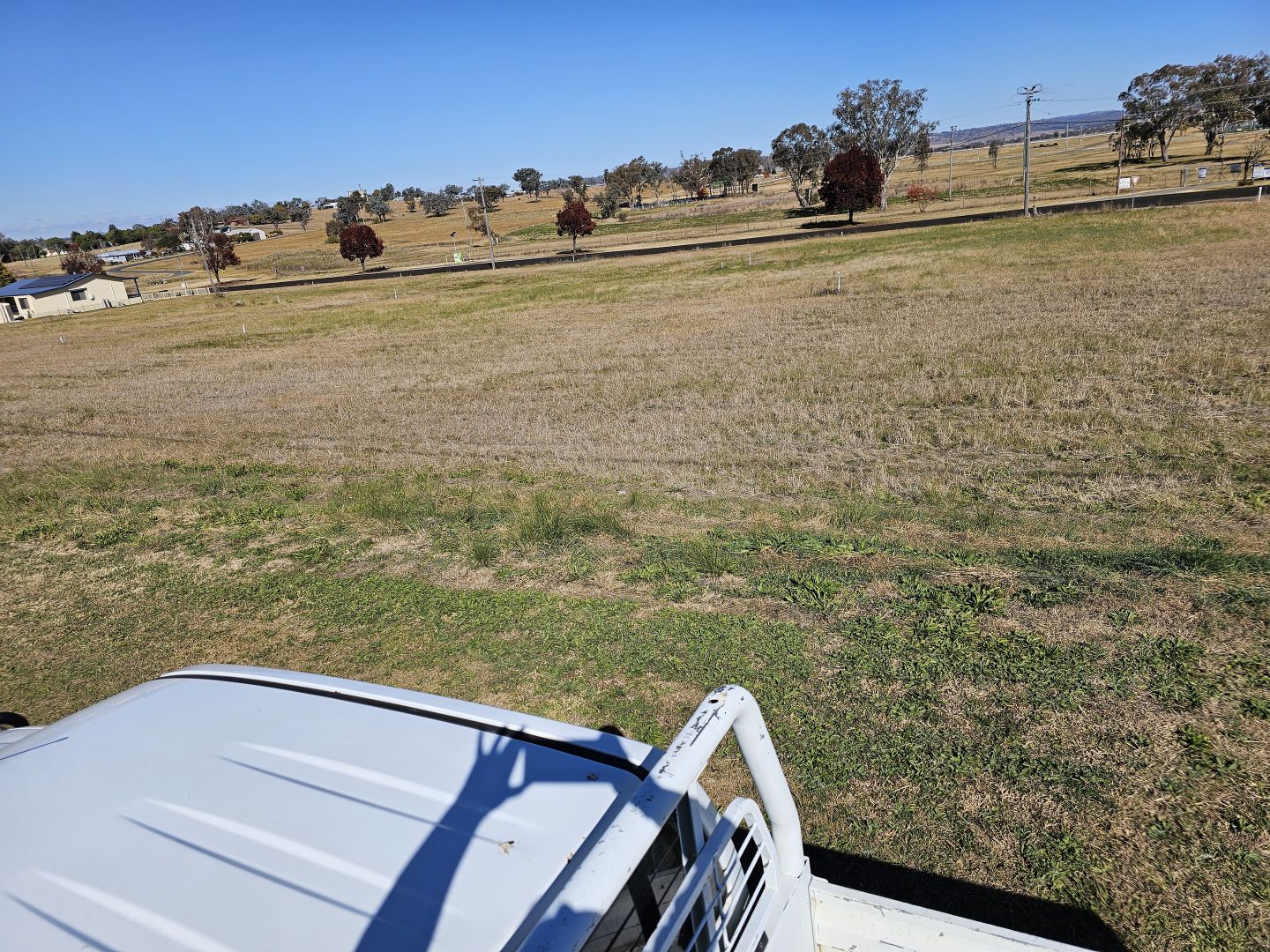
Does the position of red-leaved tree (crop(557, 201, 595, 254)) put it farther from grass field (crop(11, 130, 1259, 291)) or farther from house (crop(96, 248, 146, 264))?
house (crop(96, 248, 146, 264))

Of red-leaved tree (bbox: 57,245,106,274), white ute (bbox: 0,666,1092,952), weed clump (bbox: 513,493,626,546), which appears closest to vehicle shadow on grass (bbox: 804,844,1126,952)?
white ute (bbox: 0,666,1092,952)

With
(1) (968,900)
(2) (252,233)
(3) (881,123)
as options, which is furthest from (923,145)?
(2) (252,233)

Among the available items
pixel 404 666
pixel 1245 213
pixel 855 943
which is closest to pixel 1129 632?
pixel 855 943

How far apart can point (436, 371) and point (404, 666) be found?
1518cm

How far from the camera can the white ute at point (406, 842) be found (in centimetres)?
156

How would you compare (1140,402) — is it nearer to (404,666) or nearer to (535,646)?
(535,646)

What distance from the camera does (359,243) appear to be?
6750cm

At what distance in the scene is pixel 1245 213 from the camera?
3089 centimetres

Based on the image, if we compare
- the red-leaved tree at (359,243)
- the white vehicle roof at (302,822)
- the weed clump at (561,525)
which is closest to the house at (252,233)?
the red-leaved tree at (359,243)

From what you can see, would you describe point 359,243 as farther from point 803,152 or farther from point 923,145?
point 923,145

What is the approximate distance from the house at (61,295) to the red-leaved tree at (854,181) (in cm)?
5983

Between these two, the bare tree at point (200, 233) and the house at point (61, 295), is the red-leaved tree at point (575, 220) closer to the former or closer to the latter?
the bare tree at point (200, 233)

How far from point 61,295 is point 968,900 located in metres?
79.1

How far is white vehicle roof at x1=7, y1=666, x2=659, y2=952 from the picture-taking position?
1604 millimetres
